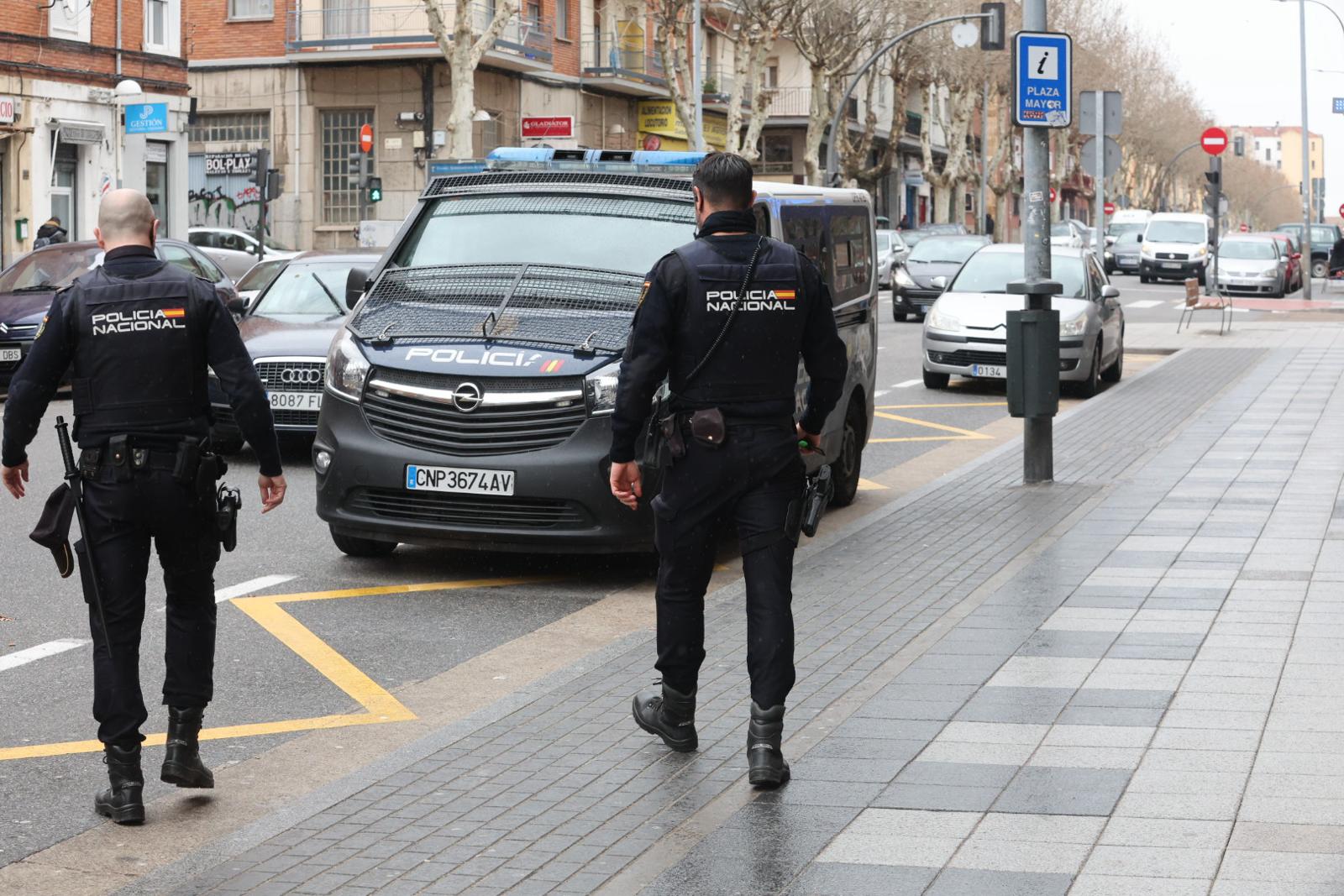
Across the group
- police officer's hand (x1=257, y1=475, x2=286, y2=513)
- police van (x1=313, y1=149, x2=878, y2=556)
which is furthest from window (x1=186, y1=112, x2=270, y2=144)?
police officer's hand (x1=257, y1=475, x2=286, y2=513)

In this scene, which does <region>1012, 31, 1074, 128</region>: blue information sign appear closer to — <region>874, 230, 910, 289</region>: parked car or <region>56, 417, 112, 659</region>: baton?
<region>56, 417, 112, 659</region>: baton

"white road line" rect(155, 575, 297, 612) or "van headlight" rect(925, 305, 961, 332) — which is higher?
"van headlight" rect(925, 305, 961, 332)

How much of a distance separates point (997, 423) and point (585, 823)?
1295cm

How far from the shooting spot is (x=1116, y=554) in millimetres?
9680

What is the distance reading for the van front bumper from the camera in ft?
29.6

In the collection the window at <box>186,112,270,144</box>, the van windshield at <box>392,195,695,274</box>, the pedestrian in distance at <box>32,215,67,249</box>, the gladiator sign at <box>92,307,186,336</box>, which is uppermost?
the window at <box>186,112,270,144</box>

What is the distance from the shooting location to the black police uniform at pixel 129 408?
5441mm

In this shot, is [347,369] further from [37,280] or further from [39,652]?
[37,280]

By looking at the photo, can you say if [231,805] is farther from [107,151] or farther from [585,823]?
[107,151]

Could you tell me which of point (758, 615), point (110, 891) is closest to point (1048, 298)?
point (758, 615)

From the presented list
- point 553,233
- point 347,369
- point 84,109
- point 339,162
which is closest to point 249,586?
point 347,369

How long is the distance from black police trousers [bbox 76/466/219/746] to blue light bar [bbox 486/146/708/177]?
515 cm

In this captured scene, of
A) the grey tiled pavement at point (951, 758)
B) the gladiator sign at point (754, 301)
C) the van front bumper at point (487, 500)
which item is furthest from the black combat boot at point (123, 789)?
the van front bumper at point (487, 500)

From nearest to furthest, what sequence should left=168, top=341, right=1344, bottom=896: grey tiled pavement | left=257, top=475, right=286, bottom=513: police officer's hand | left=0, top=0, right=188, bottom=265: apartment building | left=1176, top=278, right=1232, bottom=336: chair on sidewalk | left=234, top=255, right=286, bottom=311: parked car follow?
1. left=168, top=341, right=1344, bottom=896: grey tiled pavement
2. left=257, top=475, right=286, bottom=513: police officer's hand
3. left=234, top=255, right=286, bottom=311: parked car
4. left=1176, top=278, right=1232, bottom=336: chair on sidewalk
5. left=0, top=0, right=188, bottom=265: apartment building
